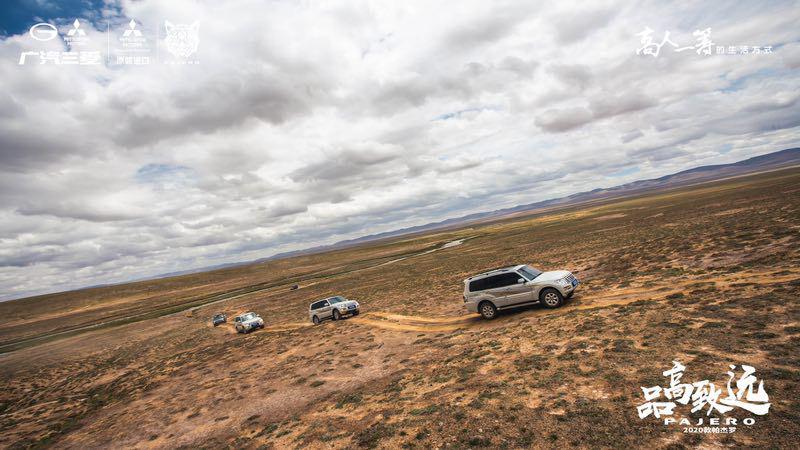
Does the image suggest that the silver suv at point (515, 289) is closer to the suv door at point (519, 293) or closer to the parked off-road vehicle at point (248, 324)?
the suv door at point (519, 293)

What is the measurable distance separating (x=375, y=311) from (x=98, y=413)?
52.7ft

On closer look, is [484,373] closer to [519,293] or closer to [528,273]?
[519,293]

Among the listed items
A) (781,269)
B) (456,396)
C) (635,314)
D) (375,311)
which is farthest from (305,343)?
(781,269)

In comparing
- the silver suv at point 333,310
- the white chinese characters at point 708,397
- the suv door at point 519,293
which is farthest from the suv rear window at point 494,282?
the silver suv at point 333,310

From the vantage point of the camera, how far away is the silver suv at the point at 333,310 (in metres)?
26.3

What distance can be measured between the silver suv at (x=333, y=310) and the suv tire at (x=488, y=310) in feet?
38.8

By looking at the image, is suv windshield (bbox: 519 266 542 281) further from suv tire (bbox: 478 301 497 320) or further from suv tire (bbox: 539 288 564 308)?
suv tire (bbox: 478 301 497 320)

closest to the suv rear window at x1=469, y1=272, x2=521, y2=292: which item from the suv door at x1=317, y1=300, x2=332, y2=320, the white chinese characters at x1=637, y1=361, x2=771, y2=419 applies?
the white chinese characters at x1=637, y1=361, x2=771, y2=419

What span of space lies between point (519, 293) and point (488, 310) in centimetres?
181

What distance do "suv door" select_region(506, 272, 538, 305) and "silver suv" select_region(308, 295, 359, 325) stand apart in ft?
43.7

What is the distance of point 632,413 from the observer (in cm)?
712

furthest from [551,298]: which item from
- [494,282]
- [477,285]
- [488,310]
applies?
[477,285]

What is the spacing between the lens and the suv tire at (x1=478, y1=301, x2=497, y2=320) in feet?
57.4

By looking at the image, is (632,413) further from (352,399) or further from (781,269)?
(781,269)
